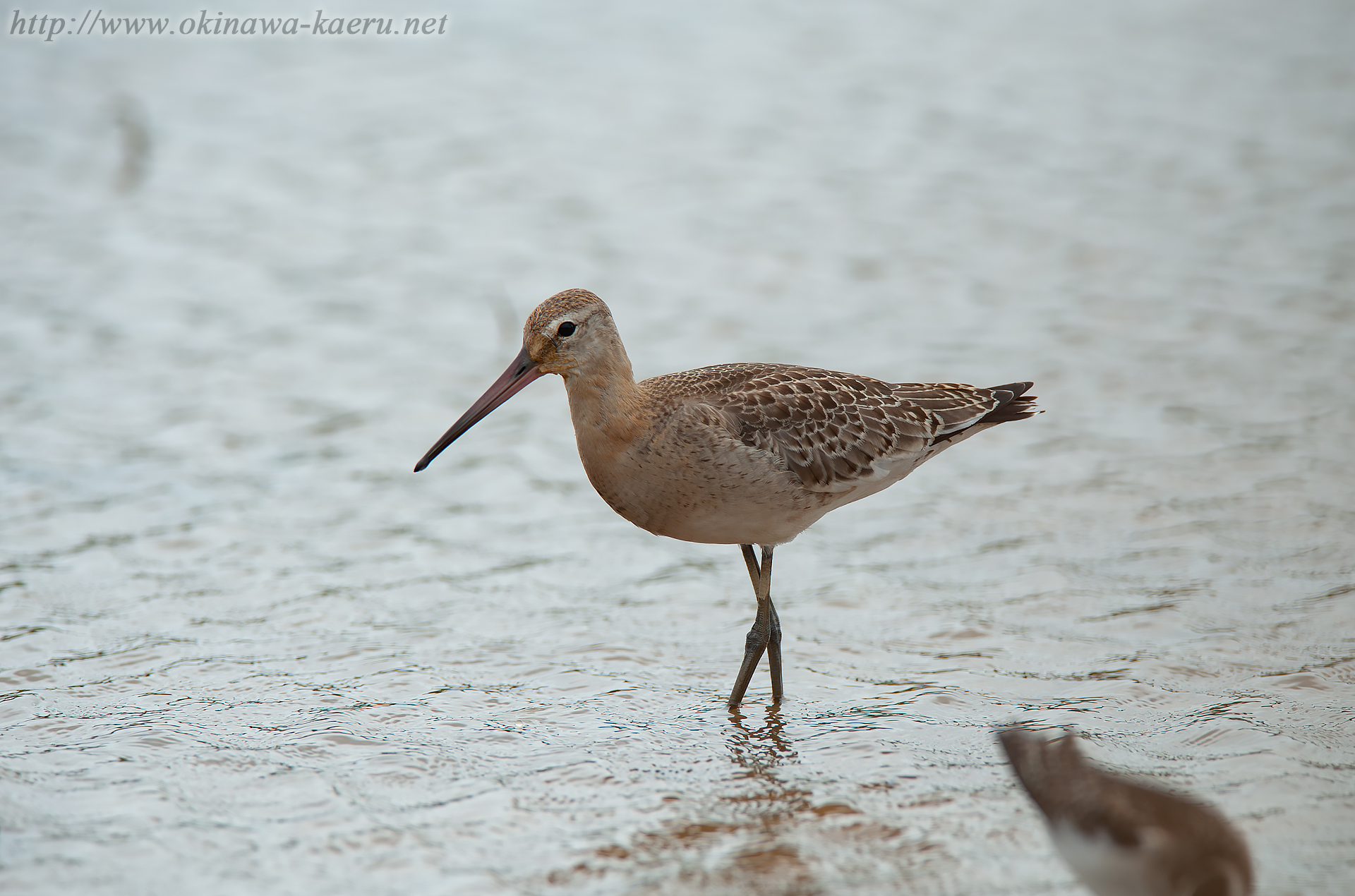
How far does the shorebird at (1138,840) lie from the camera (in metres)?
3.61

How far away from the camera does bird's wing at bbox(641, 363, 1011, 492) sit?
559 centimetres

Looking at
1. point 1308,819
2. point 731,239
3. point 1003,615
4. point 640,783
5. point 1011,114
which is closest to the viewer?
point 1308,819

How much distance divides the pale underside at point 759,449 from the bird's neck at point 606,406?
29mm

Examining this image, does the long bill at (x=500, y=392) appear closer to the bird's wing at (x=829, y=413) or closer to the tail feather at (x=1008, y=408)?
the bird's wing at (x=829, y=413)

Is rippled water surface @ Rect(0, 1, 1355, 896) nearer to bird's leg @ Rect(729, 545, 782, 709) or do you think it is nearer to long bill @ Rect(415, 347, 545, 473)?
bird's leg @ Rect(729, 545, 782, 709)

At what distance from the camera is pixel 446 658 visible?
620cm

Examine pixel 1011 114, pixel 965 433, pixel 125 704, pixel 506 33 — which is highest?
pixel 506 33

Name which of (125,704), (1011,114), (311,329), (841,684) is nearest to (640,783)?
(841,684)

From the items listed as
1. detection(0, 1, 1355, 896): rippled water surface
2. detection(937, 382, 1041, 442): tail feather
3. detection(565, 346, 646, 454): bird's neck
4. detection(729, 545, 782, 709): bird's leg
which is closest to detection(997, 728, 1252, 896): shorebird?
detection(0, 1, 1355, 896): rippled water surface

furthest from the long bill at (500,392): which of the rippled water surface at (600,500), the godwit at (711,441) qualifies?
the rippled water surface at (600,500)

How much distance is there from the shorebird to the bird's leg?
1.96 metres

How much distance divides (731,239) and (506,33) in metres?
7.23

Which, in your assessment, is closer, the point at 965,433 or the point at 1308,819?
the point at 1308,819

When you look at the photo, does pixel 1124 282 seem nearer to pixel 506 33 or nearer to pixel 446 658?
pixel 446 658
